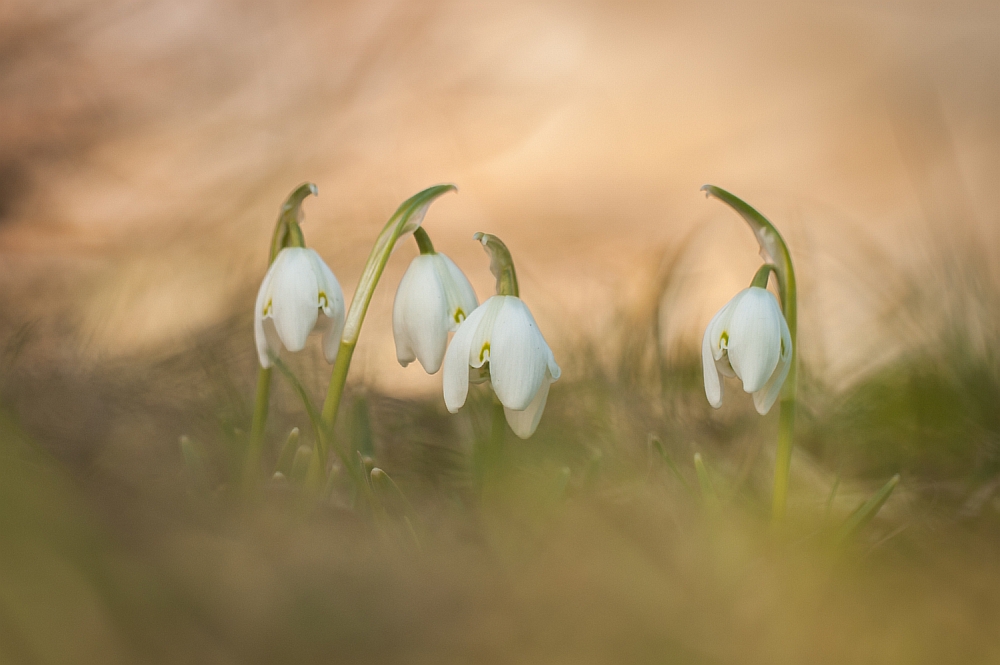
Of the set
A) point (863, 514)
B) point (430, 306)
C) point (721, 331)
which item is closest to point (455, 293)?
point (430, 306)

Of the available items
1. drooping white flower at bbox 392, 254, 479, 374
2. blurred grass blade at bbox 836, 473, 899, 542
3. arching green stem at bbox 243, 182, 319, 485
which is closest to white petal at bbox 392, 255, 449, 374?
drooping white flower at bbox 392, 254, 479, 374

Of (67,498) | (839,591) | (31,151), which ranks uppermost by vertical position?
(31,151)

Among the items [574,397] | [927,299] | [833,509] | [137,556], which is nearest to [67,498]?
[137,556]

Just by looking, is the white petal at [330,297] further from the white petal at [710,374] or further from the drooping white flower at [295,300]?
the white petal at [710,374]

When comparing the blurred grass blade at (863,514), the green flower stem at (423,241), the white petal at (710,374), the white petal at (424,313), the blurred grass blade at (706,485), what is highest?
the green flower stem at (423,241)

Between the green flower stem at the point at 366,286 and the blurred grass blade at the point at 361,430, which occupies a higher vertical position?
the green flower stem at the point at 366,286

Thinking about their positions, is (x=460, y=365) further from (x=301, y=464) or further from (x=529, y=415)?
(x=301, y=464)

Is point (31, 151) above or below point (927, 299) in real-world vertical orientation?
above

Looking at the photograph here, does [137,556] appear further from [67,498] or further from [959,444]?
[959,444]

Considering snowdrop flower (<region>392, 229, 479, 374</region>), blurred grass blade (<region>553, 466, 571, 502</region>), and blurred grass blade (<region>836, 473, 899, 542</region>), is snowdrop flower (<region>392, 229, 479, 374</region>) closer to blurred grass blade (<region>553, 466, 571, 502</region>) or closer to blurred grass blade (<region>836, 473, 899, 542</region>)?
blurred grass blade (<region>553, 466, 571, 502</region>)

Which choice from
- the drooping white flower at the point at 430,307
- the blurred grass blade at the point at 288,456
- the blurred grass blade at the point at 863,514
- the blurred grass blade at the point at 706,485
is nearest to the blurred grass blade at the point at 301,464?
the blurred grass blade at the point at 288,456
